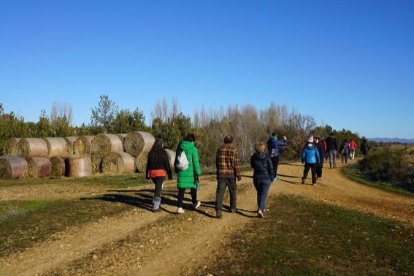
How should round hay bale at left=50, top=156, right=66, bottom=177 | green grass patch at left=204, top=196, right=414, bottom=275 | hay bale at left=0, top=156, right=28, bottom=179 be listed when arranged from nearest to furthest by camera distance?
1. green grass patch at left=204, top=196, right=414, bottom=275
2. hay bale at left=0, top=156, right=28, bottom=179
3. round hay bale at left=50, top=156, right=66, bottom=177

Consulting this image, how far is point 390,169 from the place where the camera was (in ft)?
80.5

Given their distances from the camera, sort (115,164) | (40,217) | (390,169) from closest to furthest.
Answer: (40,217), (390,169), (115,164)

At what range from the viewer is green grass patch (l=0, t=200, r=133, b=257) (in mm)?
9773

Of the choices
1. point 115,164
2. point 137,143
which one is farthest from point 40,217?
point 137,143

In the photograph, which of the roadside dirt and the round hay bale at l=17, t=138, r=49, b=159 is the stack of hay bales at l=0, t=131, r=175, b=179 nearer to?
the round hay bale at l=17, t=138, r=49, b=159

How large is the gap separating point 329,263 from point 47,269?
4.97 metres

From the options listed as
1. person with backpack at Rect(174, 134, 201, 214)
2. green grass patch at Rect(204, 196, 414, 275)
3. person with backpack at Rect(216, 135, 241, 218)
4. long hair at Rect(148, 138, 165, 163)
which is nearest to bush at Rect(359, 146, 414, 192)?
green grass patch at Rect(204, 196, 414, 275)

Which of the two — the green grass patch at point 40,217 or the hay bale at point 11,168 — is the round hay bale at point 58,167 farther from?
the green grass patch at point 40,217

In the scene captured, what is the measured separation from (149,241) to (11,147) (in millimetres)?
19919

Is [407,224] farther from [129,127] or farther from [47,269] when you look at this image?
[129,127]

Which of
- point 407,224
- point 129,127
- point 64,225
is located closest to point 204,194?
point 64,225

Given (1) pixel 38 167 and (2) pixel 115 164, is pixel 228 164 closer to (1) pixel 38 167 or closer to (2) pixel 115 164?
(1) pixel 38 167

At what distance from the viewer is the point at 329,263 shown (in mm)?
7703

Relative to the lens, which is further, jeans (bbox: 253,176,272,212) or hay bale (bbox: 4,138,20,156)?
hay bale (bbox: 4,138,20,156)
